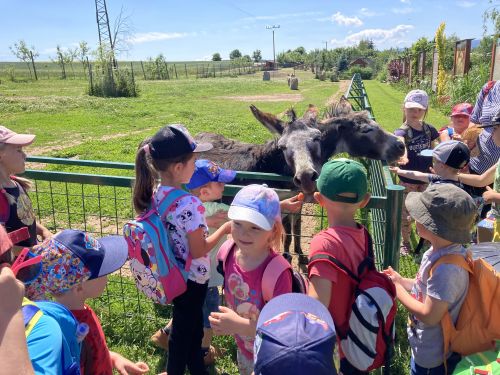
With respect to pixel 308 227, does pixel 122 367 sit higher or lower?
higher

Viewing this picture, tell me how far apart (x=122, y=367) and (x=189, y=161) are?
4.22 ft

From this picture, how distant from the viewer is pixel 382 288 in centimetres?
200

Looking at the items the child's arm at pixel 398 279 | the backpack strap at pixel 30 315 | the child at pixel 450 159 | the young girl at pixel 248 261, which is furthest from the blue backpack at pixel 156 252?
the child at pixel 450 159

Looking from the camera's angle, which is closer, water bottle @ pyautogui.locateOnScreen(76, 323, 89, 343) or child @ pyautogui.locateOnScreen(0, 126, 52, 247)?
water bottle @ pyautogui.locateOnScreen(76, 323, 89, 343)

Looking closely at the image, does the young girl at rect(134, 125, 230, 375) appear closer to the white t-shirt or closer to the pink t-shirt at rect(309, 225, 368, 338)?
the white t-shirt

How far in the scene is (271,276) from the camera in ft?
6.99

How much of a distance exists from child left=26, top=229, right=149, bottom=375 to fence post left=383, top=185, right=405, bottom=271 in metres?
1.72

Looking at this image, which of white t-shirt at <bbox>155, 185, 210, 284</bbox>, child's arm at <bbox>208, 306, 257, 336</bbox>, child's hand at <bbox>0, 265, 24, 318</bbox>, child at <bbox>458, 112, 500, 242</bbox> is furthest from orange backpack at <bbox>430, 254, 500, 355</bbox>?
child's hand at <bbox>0, 265, 24, 318</bbox>

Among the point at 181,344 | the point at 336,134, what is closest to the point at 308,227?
the point at 336,134

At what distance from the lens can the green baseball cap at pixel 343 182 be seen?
2.10 metres

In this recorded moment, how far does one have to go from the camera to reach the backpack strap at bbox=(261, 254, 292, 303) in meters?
2.11

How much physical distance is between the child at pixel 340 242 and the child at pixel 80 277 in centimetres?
112

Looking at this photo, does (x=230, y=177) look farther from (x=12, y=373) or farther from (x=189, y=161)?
(x=12, y=373)

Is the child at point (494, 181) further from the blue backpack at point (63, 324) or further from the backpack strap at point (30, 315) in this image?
the backpack strap at point (30, 315)
